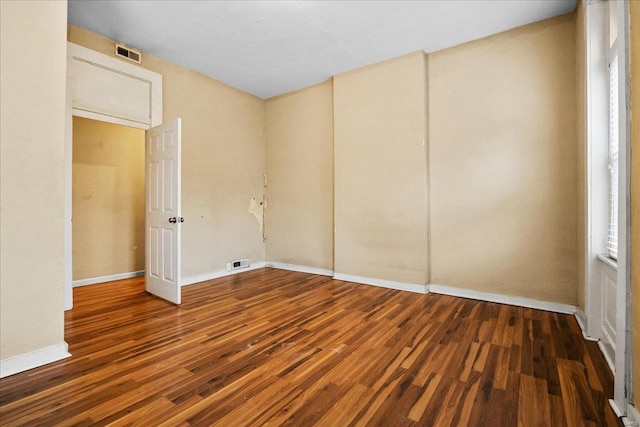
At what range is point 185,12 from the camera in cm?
318

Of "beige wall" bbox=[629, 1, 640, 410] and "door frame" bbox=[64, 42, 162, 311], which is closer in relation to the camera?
"beige wall" bbox=[629, 1, 640, 410]

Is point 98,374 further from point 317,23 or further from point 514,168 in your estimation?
point 514,168

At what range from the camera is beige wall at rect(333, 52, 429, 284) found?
399 centimetres

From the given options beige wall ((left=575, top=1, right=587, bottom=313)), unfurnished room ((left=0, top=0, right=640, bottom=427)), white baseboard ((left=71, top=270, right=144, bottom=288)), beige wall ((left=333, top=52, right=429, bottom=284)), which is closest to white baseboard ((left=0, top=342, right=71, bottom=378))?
unfurnished room ((left=0, top=0, right=640, bottom=427))

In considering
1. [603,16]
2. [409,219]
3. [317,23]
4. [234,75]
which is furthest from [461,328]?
[234,75]

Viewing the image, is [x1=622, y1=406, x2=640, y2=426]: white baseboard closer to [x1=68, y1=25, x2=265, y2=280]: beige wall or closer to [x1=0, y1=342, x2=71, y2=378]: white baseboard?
[x1=0, y1=342, x2=71, y2=378]: white baseboard

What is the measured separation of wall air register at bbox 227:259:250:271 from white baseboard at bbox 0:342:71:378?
9.18 ft

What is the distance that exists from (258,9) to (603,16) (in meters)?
3.09

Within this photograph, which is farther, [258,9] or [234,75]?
[234,75]

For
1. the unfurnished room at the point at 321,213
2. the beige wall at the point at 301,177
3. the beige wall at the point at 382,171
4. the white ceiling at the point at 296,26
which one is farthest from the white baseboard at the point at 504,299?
the white ceiling at the point at 296,26

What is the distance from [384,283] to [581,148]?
2.65 metres

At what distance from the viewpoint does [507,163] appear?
3.46 metres

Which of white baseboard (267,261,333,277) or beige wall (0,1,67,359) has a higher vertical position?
beige wall (0,1,67,359)

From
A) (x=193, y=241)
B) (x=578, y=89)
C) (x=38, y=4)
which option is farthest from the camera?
(x=193, y=241)
